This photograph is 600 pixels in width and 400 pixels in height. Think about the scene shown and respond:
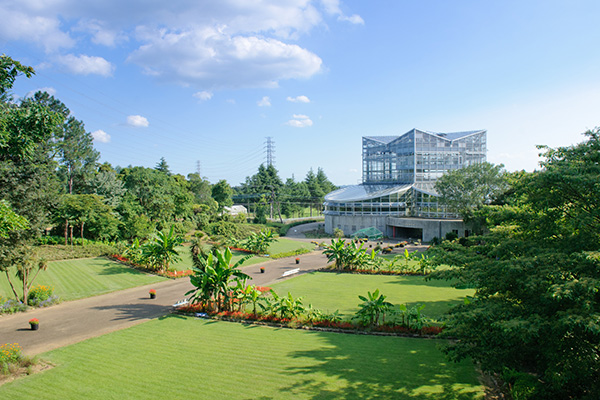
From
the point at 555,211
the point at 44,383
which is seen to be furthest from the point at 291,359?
the point at 555,211

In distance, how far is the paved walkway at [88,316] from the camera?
13.8m

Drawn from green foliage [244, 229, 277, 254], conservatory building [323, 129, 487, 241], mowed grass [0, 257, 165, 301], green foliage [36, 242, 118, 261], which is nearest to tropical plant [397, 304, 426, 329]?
mowed grass [0, 257, 165, 301]

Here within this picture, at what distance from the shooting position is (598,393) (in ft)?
20.8

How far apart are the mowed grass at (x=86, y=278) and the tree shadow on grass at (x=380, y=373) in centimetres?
1534

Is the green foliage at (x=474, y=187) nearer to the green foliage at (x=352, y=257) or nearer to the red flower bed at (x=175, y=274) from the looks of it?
the green foliage at (x=352, y=257)

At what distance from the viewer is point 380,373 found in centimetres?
962

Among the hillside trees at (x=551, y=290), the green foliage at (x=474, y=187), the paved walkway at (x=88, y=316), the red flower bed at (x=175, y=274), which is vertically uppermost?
the green foliage at (x=474, y=187)

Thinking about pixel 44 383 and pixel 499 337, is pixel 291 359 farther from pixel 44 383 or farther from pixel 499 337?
pixel 44 383

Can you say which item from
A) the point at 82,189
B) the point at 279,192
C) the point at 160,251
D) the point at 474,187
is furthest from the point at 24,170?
the point at 279,192

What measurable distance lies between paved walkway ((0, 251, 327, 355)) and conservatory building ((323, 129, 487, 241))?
106 feet

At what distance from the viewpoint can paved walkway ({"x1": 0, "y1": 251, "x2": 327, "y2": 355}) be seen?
13836 mm

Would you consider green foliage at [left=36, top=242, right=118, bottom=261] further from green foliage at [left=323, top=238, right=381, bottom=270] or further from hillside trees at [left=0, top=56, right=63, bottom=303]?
green foliage at [left=323, top=238, right=381, bottom=270]

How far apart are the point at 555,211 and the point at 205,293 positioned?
13983mm

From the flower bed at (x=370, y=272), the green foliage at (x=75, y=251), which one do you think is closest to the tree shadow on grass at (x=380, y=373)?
the flower bed at (x=370, y=272)
